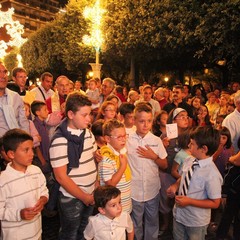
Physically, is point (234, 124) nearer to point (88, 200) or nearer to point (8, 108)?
point (88, 200)

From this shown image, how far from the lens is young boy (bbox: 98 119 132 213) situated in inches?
129

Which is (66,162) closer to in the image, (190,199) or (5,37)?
(190,199)

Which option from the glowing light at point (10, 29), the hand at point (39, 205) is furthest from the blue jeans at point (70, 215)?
the glowing light at point (10, 29)

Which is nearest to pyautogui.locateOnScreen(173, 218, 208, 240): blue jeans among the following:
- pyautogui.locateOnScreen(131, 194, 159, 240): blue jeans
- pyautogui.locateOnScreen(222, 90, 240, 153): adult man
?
pyautogui.locateOnScreen(131, 194, 159, 240): blue jeans

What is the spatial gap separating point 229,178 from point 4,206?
2.90 m

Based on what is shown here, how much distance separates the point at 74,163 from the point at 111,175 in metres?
0.46

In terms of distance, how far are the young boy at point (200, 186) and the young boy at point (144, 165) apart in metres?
0.58

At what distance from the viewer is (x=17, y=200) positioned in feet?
9.51

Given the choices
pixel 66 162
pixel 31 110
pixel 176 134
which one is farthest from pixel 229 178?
pixel 31 110

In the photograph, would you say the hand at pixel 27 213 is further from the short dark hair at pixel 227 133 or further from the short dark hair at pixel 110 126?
the short dark hair at pixel 227 133

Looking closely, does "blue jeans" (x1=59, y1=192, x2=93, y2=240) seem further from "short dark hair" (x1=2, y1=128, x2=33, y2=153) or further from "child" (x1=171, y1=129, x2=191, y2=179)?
"child" (x1=171, y1=129, x2=191, y2=179)

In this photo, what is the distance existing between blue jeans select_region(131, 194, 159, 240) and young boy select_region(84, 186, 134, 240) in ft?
2.94

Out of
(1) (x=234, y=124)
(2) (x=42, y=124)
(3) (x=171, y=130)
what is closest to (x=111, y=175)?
(3) (x=171, y=130)

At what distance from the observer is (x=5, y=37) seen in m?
73.9
